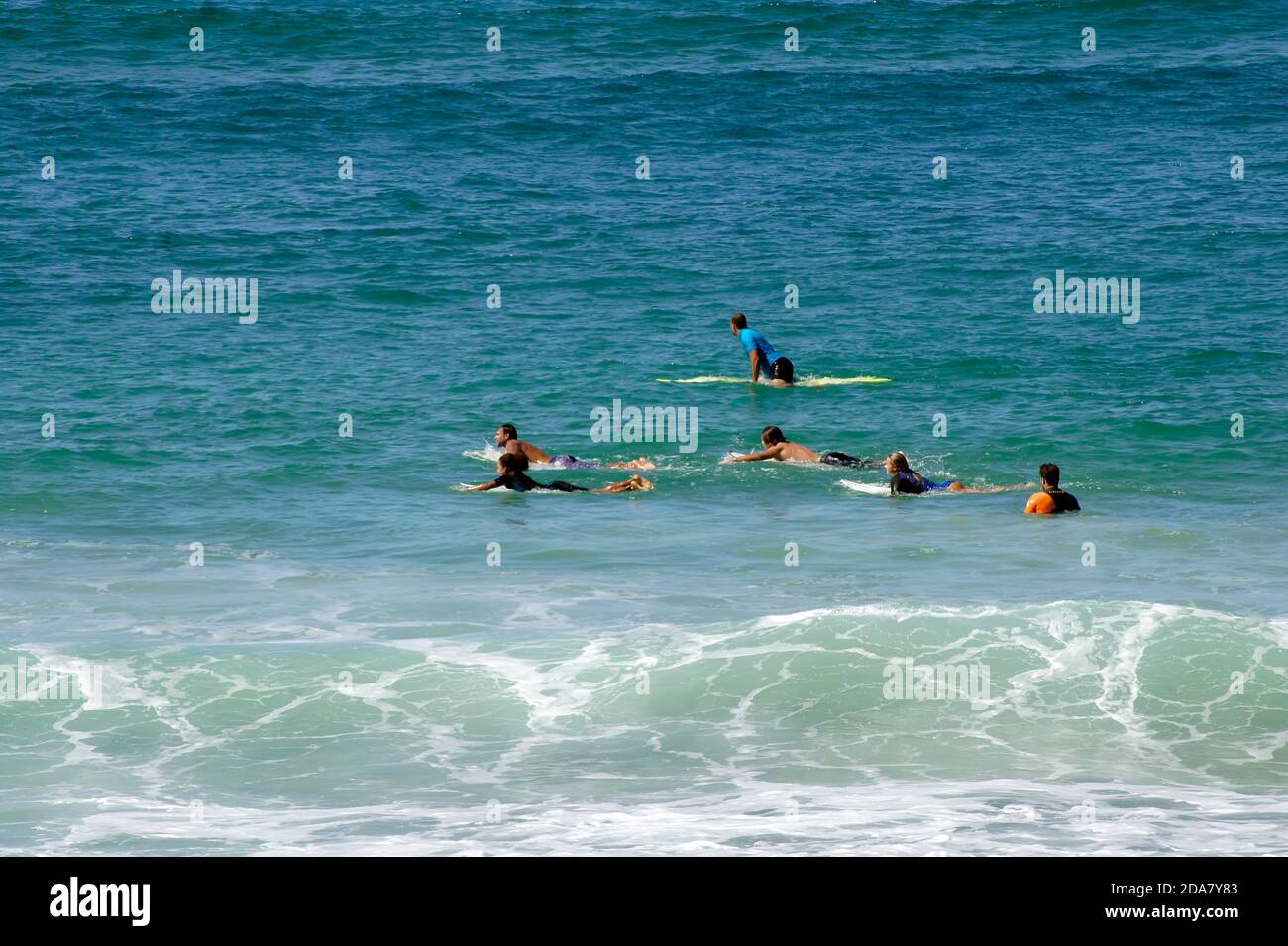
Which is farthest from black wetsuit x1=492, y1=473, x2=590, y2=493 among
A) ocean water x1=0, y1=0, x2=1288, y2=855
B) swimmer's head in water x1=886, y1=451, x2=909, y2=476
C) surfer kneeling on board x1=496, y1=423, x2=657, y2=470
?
swimmer's head in water x1=886, y1=451, x2=909, y2=476

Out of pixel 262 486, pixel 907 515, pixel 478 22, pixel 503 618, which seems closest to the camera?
pixel 503 618

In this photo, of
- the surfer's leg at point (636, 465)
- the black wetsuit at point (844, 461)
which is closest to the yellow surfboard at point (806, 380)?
the surfer's leg at point (636, 465)

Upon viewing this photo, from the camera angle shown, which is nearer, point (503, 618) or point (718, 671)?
point (718, 671)

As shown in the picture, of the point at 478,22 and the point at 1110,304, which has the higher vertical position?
the point at 478,22

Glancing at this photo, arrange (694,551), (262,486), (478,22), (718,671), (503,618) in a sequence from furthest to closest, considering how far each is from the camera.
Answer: (478,22)
(262,486)
(694,551)
(503,618)
(718,671)

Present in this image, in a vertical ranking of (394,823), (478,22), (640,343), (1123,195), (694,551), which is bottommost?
(394,823)

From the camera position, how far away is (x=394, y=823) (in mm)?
12148

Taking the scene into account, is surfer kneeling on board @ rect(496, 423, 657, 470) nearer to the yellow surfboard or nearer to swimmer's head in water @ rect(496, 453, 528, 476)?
swimmer's head in water @ rect(496, 453, 528, 476)

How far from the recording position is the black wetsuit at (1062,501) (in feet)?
67.4

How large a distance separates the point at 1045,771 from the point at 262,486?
12.9 metres

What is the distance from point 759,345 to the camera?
28.4 metres

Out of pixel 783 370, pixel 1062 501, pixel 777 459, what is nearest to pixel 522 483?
pixel 777 459

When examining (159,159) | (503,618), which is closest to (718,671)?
(503,618)

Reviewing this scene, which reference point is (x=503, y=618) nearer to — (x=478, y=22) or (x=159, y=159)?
(x=159, y=159)
